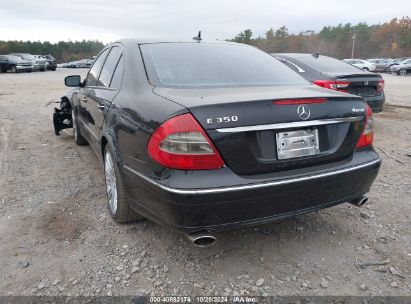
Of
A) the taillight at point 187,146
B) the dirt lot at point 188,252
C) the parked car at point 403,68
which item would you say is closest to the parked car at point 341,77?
the dirt lot at point 188,252

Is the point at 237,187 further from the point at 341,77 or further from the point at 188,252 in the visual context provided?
the point at 341,77

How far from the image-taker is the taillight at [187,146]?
2229 mm

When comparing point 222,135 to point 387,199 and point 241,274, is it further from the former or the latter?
point 387,199

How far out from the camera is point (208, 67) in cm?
308

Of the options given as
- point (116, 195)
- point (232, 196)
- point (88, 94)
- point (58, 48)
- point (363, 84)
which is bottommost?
point (116, 195)

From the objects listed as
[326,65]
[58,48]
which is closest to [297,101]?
[326,65]

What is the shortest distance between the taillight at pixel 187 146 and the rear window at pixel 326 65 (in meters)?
5.09

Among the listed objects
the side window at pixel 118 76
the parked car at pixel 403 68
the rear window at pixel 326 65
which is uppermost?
the side window at pixel 118 76

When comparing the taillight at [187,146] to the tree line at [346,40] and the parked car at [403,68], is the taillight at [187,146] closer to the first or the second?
the parked car at [403,68]

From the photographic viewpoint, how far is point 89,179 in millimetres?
4441

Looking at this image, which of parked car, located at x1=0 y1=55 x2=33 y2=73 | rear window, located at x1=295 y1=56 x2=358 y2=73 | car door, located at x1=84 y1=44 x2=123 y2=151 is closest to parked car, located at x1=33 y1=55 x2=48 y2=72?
parked car, located at x1=0 y1=55 x2=33 y2=73

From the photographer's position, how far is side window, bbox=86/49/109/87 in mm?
4207

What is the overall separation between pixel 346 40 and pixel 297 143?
9369 cm

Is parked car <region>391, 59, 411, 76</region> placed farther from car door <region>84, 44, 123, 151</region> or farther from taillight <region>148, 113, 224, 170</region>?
taillight <region>148, 113, 224, 170</region>
